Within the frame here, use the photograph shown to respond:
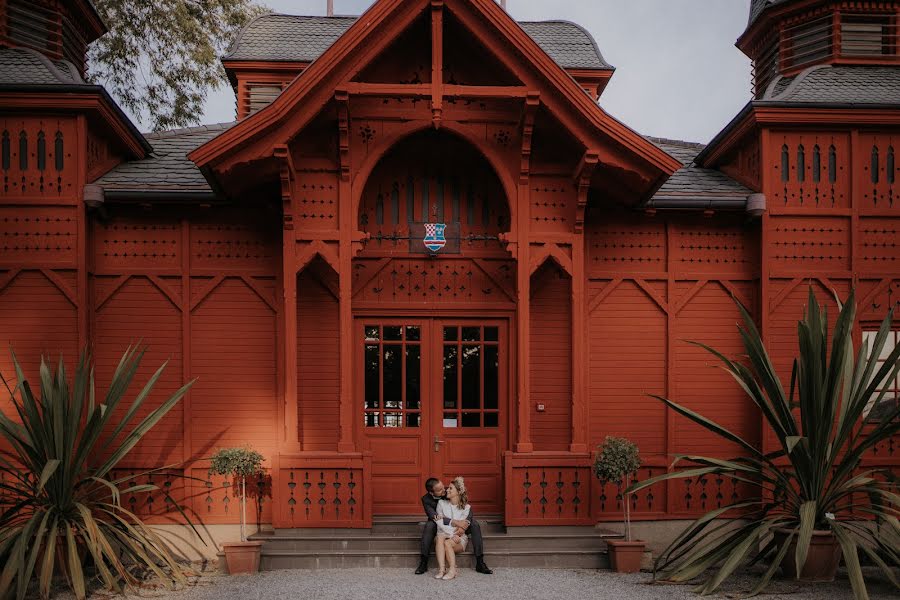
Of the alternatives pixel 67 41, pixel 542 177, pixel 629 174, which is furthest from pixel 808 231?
pixel 67 41

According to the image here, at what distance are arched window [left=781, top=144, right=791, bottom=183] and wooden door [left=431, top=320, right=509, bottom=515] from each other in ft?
13.1

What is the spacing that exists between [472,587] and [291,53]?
28.3ft

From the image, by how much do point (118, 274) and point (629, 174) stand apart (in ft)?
20.7

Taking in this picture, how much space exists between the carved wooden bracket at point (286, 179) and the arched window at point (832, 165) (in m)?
6.68

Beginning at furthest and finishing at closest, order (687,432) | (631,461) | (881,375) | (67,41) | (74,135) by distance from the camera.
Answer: (67,41)
(687,432)
(74,135)
(631,461)
(881,375)

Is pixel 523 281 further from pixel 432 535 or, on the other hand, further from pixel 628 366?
pixel 432 535

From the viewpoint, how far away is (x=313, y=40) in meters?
12.9

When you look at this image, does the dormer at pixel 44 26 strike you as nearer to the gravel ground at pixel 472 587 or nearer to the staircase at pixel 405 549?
the staircase at pixel 405 549

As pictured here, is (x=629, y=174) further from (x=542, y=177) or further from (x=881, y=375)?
(x=881, y=375)

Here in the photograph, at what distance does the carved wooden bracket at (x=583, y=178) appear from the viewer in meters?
9.17

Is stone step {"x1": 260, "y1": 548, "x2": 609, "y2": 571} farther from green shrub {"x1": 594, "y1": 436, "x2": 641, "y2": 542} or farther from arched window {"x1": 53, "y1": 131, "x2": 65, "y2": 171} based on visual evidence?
arched window {"x1": 53, "y1": 131, "x2": 65, "y2": 171}

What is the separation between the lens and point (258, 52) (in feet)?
41.5

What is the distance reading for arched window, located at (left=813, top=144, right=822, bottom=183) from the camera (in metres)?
10.2

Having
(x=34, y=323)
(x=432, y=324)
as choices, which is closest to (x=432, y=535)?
(x=432, y=324)
